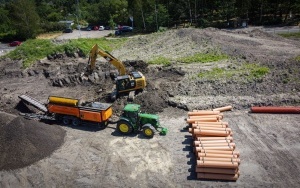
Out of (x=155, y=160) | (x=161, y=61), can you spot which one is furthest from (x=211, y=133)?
(x=161, y=61)

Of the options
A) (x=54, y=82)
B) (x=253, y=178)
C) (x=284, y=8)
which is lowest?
(x=253, y=178)

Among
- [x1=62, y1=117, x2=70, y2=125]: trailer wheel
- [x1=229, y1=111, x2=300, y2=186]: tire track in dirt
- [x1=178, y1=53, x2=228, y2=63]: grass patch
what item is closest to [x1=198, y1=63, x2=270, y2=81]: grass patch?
[x1=178, y1=53, x2=228, y2=63]: grass patch

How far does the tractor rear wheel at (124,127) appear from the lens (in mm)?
17688

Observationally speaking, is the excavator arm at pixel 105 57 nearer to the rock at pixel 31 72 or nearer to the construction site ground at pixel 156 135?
the construction site ground at pixel 156 135

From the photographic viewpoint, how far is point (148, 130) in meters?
17.3

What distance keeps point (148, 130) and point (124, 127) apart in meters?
1.52

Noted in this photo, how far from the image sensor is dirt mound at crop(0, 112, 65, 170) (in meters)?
15.3

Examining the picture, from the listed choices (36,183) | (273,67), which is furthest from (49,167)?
(273,67)

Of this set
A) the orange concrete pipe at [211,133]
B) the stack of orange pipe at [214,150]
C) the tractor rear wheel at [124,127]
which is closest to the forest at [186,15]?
the tractor rear wheel at [124,127]

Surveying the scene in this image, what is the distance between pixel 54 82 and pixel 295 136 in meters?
19.2

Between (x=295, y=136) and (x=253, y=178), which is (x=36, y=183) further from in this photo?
(x=295, y=136)

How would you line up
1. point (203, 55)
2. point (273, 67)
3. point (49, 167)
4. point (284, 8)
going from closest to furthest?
point (49, 167) < point (273, 67) < point (203, 55) < point (284, 8)

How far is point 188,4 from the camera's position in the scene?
51.8 meters

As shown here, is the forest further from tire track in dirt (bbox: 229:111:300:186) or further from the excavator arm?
tire track in dirt (bbox: 229:111:300:186)
